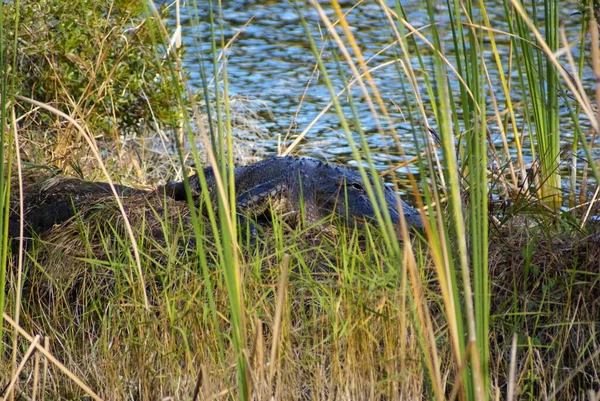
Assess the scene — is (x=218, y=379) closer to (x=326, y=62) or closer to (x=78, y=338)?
(x=78, y=338)

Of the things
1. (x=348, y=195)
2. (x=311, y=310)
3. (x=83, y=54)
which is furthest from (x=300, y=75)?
(x=311, y=310)

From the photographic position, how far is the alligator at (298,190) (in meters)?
Answer: 3.23

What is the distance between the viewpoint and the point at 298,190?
11.0 ft

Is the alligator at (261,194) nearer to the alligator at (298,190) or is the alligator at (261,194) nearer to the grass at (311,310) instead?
the alligator at (298,190)

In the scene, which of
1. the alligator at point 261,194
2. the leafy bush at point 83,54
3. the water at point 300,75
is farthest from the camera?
the water at point 300,75

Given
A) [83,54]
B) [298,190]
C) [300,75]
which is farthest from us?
[300,75]

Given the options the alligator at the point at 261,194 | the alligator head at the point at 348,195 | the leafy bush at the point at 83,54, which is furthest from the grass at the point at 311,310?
the leafy bush at the point at 83,54

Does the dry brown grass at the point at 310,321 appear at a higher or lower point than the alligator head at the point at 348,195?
higher

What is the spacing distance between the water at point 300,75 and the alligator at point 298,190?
666mm

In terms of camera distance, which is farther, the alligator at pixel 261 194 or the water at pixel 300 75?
the water at pixel 300 75

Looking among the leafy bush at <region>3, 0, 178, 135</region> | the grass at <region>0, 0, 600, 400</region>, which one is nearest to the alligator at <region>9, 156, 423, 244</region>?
the grass at <region>0, 0, 600, 400</region>

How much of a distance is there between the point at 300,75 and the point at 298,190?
340 cm

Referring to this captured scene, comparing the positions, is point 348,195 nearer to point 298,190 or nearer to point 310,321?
point 298,190

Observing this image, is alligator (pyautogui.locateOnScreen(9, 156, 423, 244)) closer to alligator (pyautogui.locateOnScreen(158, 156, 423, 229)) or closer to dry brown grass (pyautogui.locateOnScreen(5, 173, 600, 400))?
alligator (pyautogui.locateOnScreen(158, 156, 423, 229))
